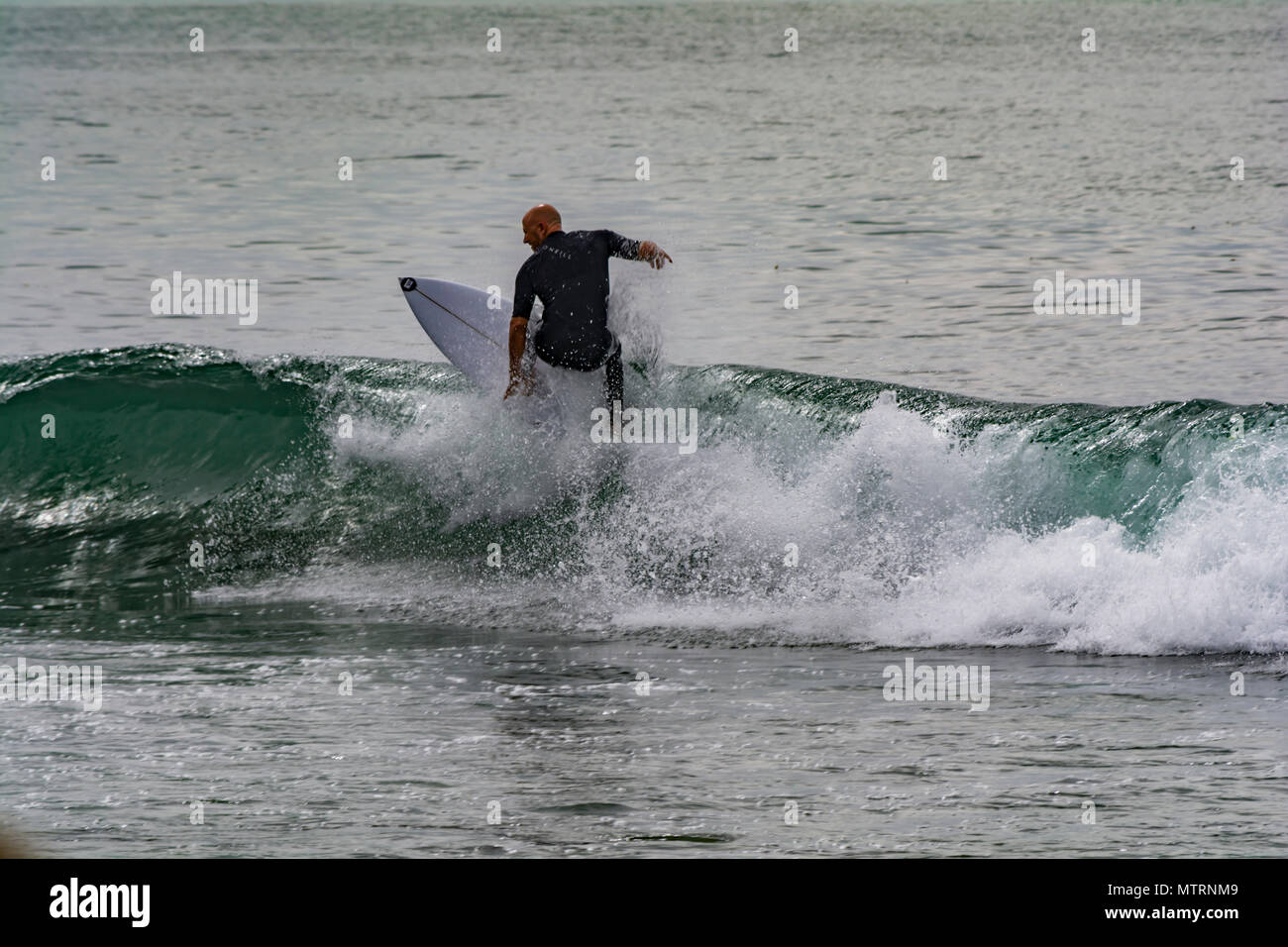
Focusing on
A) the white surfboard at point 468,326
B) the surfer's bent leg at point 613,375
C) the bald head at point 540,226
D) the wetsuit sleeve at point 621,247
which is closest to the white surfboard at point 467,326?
the white surfboard at point 468,326

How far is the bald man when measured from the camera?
10477 millimetres

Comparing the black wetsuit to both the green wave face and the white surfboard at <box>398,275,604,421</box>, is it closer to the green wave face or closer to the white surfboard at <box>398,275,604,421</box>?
the green wave face

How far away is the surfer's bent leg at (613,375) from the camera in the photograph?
10.9 m

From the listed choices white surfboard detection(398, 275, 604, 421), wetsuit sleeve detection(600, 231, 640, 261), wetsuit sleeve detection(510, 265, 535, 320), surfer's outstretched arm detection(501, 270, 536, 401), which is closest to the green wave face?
white surfboard detection(398, 275, 604, 421)

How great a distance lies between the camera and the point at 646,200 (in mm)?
26500

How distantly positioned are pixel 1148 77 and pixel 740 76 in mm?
11730

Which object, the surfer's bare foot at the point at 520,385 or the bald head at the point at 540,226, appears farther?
the surfer's bare foot at the point at 520,385

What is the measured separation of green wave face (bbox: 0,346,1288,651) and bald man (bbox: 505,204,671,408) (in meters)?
0.74

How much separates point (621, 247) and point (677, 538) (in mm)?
1759

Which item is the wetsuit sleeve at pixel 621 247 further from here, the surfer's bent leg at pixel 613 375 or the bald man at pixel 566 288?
the surfer's bent leg at pixel 613 375

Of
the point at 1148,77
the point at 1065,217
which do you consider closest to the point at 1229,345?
the point at 1065,217

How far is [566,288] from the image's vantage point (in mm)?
10539
